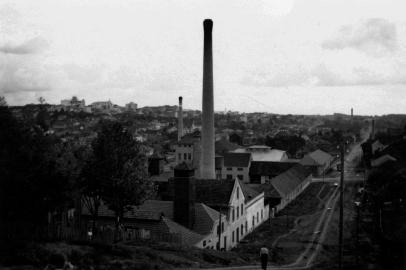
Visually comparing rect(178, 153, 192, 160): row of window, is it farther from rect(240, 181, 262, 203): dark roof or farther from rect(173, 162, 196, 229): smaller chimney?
rect(173, 162, 196, 229): smaller chimney

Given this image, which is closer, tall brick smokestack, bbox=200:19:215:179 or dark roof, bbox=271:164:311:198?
tall brick smokestack, bbox=200:19:215:179

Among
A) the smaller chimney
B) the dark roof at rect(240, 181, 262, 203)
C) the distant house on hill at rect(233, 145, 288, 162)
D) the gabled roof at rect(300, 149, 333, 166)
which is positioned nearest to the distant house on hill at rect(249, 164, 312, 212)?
the dark roof at rect(240, 181, 262, 203)

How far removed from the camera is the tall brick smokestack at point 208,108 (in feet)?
179

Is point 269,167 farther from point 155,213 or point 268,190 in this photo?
point 155,213

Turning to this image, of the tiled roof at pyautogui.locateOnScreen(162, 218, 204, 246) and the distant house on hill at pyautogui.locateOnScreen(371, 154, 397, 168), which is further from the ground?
the distant house on hill at pyautogui.locateOnScreen(371, 154, 397, 168)

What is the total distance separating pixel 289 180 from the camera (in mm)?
67250

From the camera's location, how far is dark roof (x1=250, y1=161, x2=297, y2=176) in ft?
261

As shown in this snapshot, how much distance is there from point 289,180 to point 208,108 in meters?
20.0

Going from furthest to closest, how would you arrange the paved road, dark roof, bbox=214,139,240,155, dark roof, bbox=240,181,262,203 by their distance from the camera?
1. dark roof, bbox=214,139,240,155
2. dark roof, bbox=240,181,262,203
3. the paved road

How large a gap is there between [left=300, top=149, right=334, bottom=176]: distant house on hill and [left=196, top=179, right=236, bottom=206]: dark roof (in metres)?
54.8

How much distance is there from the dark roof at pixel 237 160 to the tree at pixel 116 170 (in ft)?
188

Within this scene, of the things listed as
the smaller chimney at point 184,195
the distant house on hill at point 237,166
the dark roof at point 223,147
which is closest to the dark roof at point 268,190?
the distant house on hill at point 237,166

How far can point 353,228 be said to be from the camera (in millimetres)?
45531

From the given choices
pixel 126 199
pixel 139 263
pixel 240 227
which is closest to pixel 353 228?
pixel 240 227
